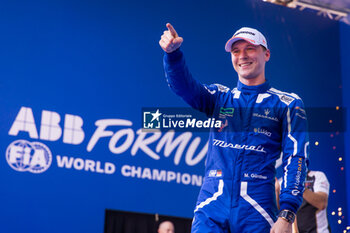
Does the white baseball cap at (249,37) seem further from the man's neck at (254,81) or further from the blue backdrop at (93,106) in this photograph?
Result: the blue backdrop at (93,106)

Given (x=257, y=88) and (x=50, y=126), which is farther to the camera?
(x=50, y=126)

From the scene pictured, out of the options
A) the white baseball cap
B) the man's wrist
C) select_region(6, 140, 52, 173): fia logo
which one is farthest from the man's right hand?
select_region(6, 140, 52, 173): fia logo

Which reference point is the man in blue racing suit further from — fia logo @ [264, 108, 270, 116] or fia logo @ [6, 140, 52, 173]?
fia logo @ [6, 140, 52, 173]

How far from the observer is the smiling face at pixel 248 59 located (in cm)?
215

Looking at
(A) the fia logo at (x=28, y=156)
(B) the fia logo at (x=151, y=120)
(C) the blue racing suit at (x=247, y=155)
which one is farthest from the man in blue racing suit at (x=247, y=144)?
(A) the fia logo at (x=28, y=156)

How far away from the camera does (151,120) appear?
4.25 m

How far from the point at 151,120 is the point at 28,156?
1251 millimetres

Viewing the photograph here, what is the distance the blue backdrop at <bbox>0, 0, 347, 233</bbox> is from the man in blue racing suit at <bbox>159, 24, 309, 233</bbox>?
2.83 m

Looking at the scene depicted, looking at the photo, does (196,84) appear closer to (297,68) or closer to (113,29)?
(113,29)

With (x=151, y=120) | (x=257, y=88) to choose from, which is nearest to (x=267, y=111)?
(x=257, y=88)

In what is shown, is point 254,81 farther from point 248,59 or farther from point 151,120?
point 151,120

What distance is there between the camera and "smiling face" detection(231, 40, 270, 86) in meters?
2.15

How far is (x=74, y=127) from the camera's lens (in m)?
4.84

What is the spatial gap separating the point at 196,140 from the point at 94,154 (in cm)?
121
